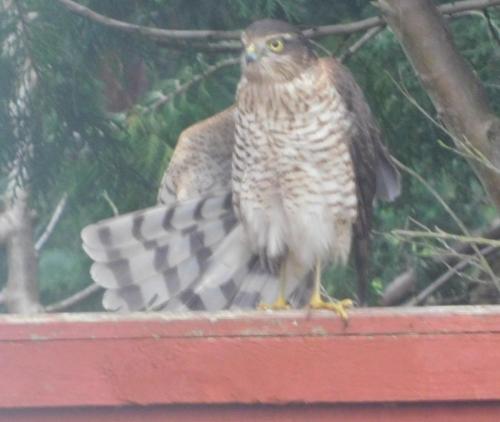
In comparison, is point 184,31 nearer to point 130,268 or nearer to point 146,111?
point 146,111

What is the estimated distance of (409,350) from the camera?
2.08 metres

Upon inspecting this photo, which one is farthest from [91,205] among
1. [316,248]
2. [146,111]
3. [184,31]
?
[316,248]

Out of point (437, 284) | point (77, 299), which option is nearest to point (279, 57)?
point (437, 284)

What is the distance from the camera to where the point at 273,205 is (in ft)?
12.7

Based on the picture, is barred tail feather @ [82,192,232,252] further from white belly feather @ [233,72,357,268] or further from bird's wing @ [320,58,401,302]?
bird's wing @ [320,58,401,302]

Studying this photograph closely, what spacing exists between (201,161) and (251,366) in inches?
82.9

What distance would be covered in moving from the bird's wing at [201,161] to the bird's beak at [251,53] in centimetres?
36

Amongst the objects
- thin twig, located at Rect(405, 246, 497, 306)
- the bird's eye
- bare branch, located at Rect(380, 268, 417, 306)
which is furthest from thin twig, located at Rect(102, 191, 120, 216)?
bare branch, located at Rect(380, 268, 417, 306)

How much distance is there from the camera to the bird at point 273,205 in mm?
3756

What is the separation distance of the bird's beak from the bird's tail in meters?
0.49

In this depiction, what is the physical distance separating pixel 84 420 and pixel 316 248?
1.81 meters

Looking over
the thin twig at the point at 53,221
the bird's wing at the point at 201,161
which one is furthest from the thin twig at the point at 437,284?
the thin twig at the point at 53,221

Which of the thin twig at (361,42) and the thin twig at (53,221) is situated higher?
the thin twig at (361,42)

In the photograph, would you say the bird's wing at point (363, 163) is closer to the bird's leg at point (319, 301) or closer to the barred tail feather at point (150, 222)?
the bird's leg at point (319, 301)
